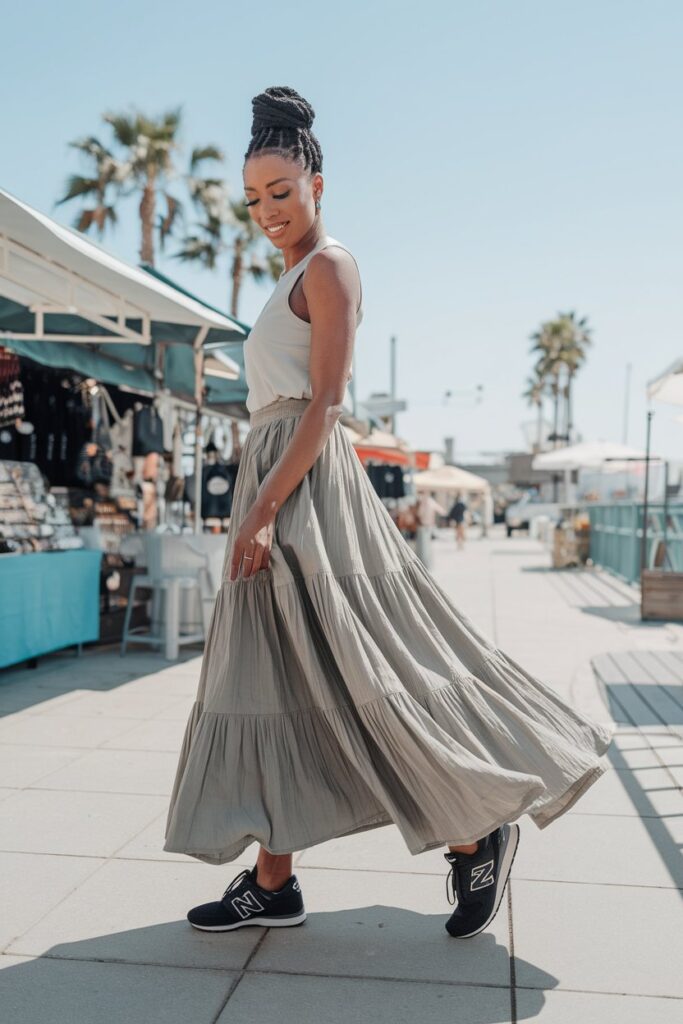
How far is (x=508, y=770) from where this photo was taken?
2.25 metres

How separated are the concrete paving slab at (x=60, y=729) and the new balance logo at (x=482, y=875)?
266 cm

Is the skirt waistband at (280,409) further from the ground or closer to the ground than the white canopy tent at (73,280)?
closer to the ground

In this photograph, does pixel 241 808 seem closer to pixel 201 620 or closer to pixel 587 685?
pixel 587 685

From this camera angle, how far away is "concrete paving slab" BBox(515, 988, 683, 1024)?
2.09 metres

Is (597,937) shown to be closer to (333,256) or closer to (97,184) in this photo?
(333,256)

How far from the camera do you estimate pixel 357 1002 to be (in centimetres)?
216

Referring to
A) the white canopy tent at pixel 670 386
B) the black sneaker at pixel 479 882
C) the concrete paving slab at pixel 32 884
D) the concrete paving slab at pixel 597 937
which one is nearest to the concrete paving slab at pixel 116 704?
the concrete paving slab at pixel 32 884

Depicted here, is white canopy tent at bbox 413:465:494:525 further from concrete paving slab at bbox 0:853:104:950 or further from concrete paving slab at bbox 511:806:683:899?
concrete paving slab at bbox 0:853:104:950

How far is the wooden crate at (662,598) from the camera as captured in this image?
34.2ft

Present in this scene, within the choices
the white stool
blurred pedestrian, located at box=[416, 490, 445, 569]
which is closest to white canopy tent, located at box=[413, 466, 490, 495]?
blurred pedestrian, located at box=[416, 490, 445, 569]

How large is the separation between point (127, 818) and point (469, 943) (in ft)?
4.89

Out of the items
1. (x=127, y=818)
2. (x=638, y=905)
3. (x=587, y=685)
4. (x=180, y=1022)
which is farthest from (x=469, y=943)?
(x=587, y=685)

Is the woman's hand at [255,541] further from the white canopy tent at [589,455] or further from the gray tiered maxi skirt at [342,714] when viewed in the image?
the white canopy tent at [589,455]

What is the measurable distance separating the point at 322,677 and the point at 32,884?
1219 mm
